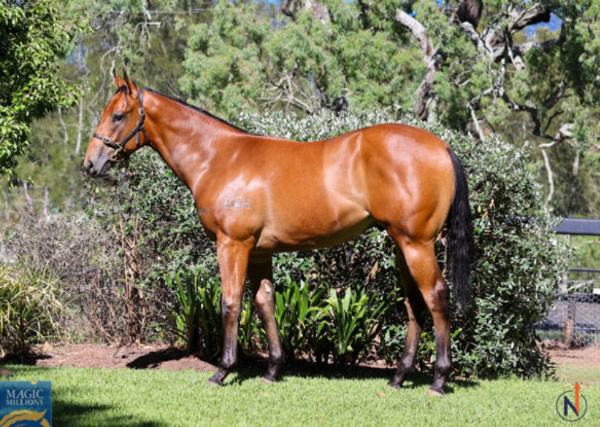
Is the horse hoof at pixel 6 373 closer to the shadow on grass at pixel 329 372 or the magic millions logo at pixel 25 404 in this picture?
the magic millions logo at pixel 25 404

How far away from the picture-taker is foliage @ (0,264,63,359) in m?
7.29

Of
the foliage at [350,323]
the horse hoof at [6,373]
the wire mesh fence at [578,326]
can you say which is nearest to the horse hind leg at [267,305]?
the foliage at [350,323]

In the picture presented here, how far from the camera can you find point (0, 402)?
4.57 meters

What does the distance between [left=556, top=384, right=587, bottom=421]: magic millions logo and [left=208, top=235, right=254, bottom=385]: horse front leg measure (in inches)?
109

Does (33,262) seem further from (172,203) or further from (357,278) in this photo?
(357,278)

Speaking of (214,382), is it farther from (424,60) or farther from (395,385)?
(424,60)

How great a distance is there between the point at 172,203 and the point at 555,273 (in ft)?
14.5

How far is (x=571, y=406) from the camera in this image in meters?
5.36

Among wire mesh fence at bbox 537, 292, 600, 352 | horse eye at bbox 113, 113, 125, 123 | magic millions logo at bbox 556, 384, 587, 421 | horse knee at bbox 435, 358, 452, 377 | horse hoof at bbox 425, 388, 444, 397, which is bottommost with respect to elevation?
wire mesh fence at bbox 537, 292, 600, 352

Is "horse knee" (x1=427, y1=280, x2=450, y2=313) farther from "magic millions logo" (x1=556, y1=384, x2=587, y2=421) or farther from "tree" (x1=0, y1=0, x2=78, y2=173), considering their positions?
"tree" (x1=0, y1=0, x2=78, y2=173)

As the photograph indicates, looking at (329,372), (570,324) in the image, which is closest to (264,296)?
(329,372)

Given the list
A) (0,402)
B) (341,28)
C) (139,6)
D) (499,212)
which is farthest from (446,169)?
(139,6)

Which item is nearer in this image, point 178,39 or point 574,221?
point 574,221

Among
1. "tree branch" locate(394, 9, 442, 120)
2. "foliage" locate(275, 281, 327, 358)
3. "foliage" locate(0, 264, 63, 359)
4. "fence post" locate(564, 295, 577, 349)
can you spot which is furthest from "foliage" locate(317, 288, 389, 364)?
"tree branch" locate(394, 9, 442, 120)
